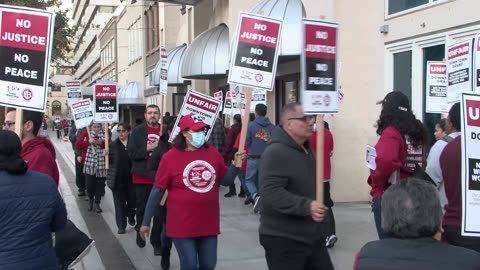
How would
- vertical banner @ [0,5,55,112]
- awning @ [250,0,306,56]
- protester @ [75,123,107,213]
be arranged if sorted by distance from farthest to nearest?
awning @ [250,0,306,56] < protester @ [75,123,107,213] < vertical banner @ [0,5,55,112]

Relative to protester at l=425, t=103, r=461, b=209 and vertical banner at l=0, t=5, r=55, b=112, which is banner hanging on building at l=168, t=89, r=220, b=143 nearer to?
vertical banner at l=0, t=5, r=55, b=112

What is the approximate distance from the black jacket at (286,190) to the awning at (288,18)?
29.3 feet

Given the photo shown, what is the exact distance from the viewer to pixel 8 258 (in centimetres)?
353

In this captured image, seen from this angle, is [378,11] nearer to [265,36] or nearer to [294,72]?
[294,72]

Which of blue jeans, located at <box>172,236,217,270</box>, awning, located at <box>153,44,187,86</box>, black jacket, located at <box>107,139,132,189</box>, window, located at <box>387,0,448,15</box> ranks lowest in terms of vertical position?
blue jeans, located at <box>172,236,217,270</box>

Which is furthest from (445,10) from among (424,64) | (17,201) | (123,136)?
(17,201)

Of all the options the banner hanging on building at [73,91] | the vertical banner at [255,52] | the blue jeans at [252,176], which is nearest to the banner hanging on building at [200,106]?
the vertical banner at [255,52]

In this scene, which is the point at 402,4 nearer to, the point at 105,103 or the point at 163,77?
the point at 163,77

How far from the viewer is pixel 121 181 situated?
28.6 ft

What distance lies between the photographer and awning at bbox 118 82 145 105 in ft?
121

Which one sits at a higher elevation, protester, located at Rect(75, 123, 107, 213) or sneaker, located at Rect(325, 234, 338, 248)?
protester, located at Rect(75, 123, 107, 213)

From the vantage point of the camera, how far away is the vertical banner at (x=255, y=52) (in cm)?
519

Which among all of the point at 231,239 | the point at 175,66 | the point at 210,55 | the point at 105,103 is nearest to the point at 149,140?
the point at 231,239

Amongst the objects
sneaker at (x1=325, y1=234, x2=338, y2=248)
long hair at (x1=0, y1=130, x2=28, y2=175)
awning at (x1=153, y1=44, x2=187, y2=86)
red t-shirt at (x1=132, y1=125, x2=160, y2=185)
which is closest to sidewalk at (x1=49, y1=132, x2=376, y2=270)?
sneaker at (x1=325, y1=234, x2=338, y2=248)
